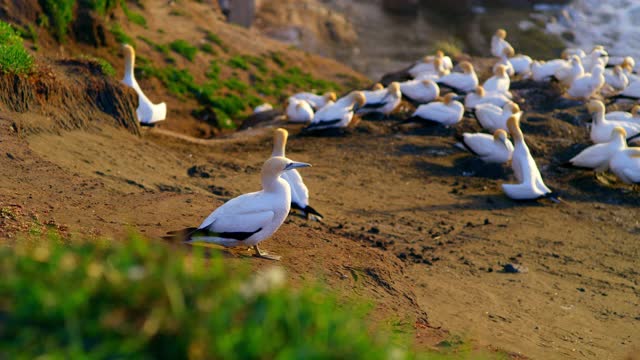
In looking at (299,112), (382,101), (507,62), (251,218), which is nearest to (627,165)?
(382,101)

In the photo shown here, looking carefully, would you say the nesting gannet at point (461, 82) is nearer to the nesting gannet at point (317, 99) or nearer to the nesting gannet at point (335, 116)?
the nesting gannet at point (317, 99)

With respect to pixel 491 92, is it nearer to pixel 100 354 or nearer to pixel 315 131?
pixel 315 131

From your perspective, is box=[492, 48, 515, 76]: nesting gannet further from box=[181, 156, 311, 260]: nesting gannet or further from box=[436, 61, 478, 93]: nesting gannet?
box=[181, 156, 311, 260]: nesting gannet

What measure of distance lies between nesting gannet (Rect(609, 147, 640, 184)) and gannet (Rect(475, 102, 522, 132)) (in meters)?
2.20

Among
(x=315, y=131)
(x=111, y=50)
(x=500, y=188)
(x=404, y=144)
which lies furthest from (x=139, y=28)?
(x=500, y=188)

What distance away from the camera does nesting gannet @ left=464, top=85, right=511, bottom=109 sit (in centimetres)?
1594

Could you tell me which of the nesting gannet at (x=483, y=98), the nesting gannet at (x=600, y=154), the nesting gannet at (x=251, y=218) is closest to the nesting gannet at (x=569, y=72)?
the nesting gannet at (x=483, y=98)

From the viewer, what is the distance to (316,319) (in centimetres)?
319

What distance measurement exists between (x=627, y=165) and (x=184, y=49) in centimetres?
1064

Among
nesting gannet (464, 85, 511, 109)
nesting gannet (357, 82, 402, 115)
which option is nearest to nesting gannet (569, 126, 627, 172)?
nesting gannet (464, 85, 511, 109)

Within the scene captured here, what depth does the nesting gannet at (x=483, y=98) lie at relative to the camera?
15938 millimetres

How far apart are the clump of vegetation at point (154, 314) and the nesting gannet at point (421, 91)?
1334cm

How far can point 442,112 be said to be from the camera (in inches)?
583

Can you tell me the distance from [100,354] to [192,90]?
51.0 ft
